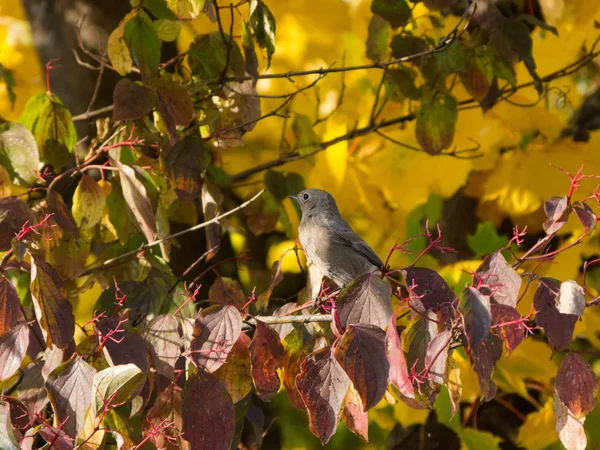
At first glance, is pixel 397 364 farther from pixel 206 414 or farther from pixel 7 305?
pixel 7 305

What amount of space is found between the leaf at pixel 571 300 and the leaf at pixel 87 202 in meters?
0.96

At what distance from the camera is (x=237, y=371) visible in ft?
4.27

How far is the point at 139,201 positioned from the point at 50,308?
1.07ft

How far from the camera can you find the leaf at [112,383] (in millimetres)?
1074

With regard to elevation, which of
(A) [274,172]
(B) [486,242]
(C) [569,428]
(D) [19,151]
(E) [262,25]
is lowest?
(B) [486,242]

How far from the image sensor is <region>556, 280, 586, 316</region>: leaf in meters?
1.07

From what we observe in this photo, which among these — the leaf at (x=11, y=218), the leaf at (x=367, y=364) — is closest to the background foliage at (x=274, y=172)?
the leaf at (x=11, y=218)

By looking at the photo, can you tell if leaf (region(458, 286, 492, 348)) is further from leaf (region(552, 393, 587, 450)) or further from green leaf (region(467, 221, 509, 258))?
green leaf (region(467, 221, 509, 258))

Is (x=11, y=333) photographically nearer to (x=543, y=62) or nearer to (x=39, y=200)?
(x=39, y=200)

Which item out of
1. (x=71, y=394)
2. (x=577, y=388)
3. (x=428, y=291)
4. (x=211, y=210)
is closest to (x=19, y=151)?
(x=211, y=210)

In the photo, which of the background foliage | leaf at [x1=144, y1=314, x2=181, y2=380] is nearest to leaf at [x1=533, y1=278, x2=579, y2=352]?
the background foliage

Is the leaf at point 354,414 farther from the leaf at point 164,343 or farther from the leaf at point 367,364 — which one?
the leaf at point 164,343

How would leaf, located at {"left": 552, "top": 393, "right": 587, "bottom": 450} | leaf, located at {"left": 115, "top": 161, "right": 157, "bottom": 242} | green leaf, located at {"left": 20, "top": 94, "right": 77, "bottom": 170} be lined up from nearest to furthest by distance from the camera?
leaf, located at {"left": 552, "top": 393, "right": 587, "bottom": 450} < leaf, located at {"left": 115, "top": 161, "right": 157, "bottom": 242} < green leaf, located at {"left": 20, "top": 94, "right": 77, "bottom": 170}

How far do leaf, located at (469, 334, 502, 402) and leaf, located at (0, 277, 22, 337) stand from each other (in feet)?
2.25
